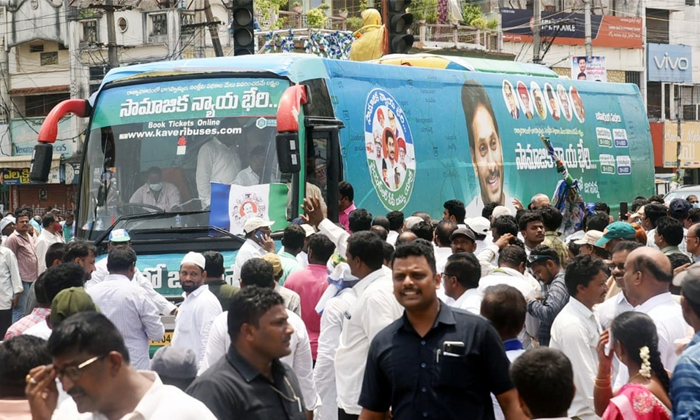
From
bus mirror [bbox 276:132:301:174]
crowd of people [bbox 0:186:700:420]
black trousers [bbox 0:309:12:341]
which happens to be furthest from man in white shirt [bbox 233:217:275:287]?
black trousers [bbox 0:309:12:341]

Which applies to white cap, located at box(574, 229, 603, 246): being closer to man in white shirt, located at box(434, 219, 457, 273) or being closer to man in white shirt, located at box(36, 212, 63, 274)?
man in white shirt, located at box(434, 219, 457, 273)

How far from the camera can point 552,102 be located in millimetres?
18797

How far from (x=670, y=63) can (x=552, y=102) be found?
3942 cm

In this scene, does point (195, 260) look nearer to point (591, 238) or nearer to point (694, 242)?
point (591, 238)

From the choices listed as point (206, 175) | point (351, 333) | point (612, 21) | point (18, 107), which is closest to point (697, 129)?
point (612, 21)

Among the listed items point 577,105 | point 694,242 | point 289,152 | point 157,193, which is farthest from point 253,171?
point 577,105

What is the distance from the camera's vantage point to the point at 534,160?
58.3 feet

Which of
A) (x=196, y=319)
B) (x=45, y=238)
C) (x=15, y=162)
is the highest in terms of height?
(x=196, y=319)

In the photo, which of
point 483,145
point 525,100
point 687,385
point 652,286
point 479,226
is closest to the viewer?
point 687,385

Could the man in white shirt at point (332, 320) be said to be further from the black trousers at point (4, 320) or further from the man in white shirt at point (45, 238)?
the man in white shirt at point (45, 238)

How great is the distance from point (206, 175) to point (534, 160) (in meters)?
7.25

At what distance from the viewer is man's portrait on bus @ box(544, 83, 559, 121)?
18.7 metres

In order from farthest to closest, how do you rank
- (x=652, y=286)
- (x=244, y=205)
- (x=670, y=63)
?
(x=670, y=63) < (x=244, y=205) < (x=652, y=286)

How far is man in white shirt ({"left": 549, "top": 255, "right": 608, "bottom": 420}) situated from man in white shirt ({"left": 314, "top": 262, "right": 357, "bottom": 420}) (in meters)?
1.51
